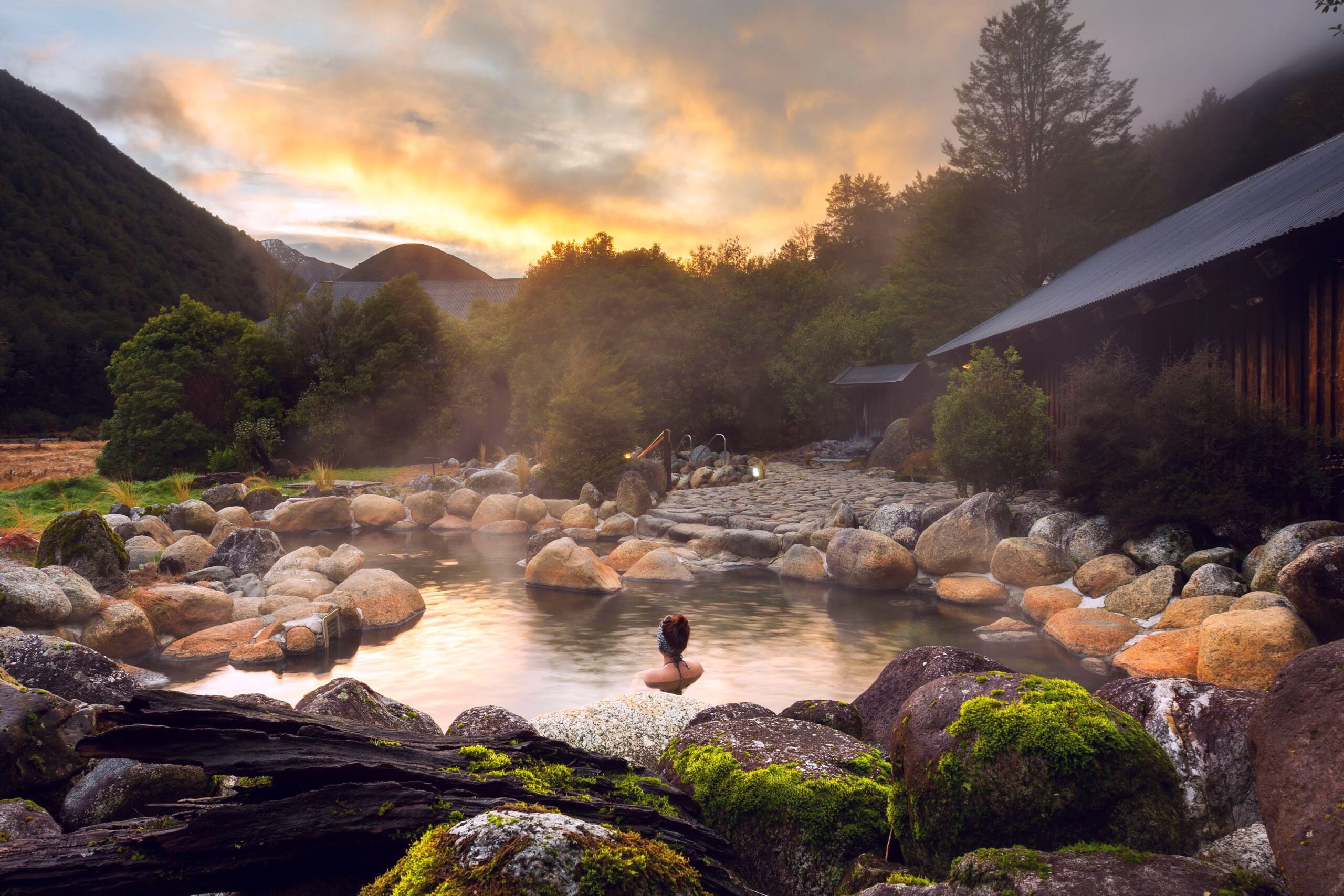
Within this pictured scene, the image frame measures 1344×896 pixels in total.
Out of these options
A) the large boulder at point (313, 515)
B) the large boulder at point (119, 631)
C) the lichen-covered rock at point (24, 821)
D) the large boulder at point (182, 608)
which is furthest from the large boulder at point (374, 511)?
the lichen-covered rock at point (24, 821)

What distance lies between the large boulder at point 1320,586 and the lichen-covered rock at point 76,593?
11180 millimetres

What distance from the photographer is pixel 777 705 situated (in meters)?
7.43

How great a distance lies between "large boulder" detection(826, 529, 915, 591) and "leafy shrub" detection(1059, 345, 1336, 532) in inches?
99.3

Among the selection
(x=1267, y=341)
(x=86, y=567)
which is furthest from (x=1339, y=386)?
(x=86, y=567)

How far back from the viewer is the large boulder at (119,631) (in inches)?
302

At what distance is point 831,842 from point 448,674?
20.4 feet

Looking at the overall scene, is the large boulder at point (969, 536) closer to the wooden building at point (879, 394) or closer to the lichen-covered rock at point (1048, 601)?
the lichen-covered rock at point (1048, 601)

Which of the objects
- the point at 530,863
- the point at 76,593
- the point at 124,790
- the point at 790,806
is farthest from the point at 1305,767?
the point at 76,593

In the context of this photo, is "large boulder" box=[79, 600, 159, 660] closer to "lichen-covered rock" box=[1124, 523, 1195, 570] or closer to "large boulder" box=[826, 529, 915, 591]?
"large boulder" box=[826, 529, 915, 591]

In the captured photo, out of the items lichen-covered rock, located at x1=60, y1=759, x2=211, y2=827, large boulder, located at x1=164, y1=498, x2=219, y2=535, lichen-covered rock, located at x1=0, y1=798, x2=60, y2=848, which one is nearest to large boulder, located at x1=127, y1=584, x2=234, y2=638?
lichen-covered rock, located at x1=60, y1=759, x2=211, y2=827

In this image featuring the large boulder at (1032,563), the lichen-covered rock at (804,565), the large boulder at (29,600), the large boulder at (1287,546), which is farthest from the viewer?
the lichen-covered rock at (804,565)

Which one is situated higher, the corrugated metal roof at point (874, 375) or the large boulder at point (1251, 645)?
the corrugated metal roof at point (874, 375)

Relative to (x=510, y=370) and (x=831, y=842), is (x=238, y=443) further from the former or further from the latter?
(x=831, y=842)

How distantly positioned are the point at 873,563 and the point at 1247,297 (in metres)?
6.37
